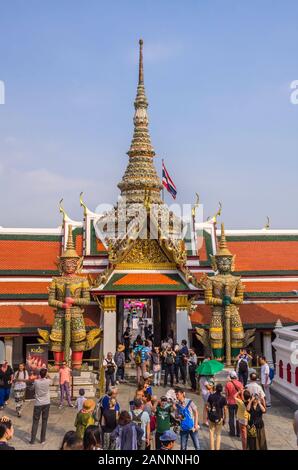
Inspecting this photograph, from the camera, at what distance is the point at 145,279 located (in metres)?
20.9

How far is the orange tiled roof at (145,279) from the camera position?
20.7 m

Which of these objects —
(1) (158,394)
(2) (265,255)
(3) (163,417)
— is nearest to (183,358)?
(1) (158,394)

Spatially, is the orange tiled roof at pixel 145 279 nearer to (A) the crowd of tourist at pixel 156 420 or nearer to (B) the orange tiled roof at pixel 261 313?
(B) the orange tiled roof at pixel 261 313

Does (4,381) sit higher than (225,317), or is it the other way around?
(225,317)

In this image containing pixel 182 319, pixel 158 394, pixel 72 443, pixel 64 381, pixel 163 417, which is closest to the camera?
pixel 72 443

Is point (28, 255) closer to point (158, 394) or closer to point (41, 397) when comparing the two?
point (158, 394)

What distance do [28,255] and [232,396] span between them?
15.1m

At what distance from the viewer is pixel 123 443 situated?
809 centimetres

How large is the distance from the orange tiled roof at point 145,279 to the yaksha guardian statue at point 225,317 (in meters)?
2.68

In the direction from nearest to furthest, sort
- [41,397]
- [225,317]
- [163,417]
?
[163,417] < [41,397] < [225,317]

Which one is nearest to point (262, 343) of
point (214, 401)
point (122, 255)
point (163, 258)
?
point (163, 258)

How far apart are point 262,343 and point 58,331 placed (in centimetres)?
976

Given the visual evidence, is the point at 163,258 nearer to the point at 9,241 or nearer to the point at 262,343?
the point at 262,343

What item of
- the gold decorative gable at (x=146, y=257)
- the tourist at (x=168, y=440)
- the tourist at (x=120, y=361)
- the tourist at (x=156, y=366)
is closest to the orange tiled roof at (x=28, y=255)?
the gold decorative gable at (x=146, y=257)
